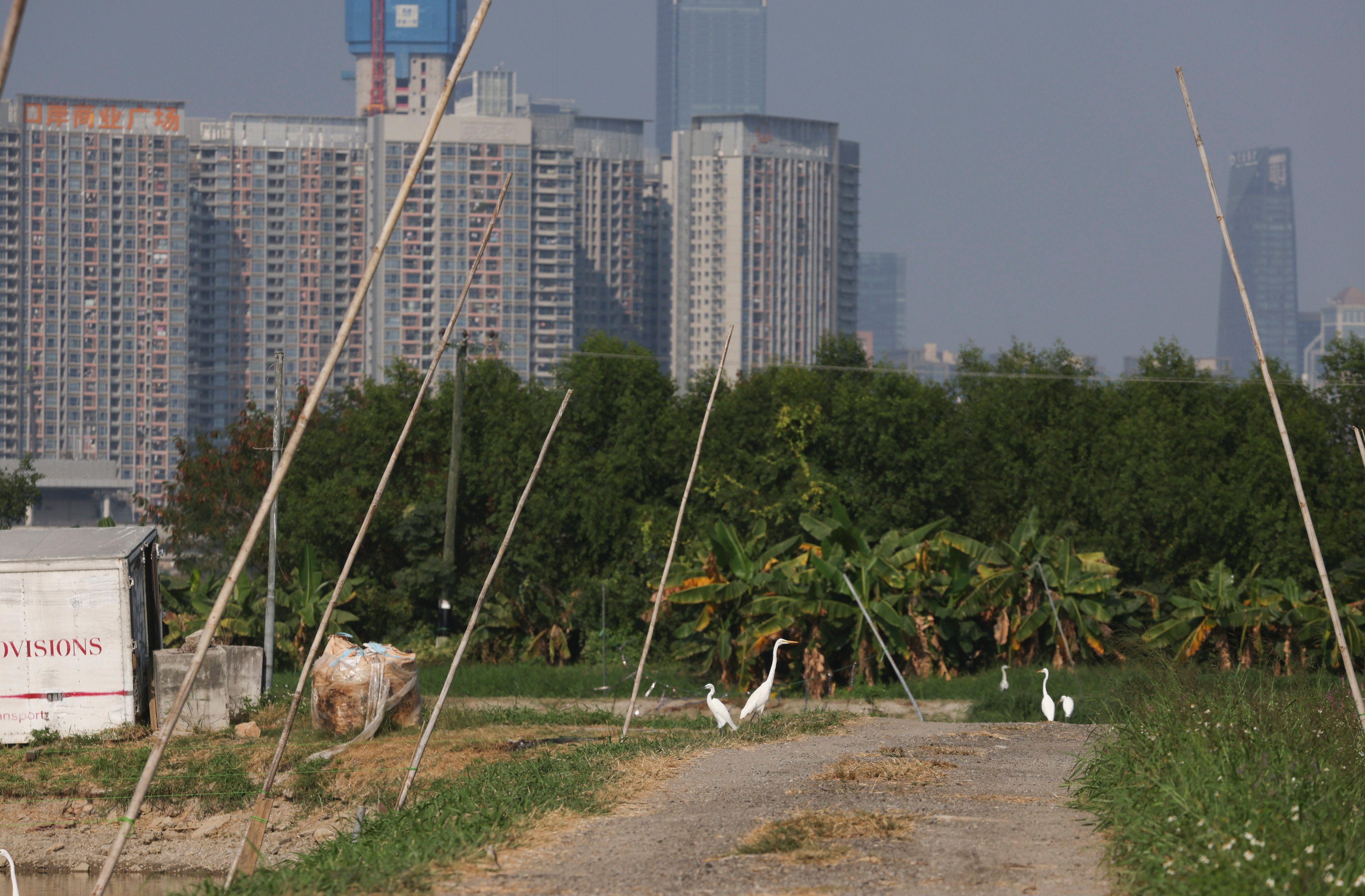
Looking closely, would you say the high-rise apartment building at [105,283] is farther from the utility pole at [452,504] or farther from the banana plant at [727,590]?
the banana plant at [727,590]

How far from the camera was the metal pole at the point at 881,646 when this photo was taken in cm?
1595

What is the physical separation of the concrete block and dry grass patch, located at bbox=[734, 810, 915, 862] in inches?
370

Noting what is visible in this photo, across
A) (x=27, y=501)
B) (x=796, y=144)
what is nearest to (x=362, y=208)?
(x=796, y=144)

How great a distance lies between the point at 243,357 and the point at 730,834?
382 feet

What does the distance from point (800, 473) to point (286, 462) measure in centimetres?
2120

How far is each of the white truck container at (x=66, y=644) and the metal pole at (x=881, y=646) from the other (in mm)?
8508

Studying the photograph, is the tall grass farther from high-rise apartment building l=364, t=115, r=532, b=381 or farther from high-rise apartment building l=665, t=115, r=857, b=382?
high-rise apartment building l=665, t=115, r=857, b=382

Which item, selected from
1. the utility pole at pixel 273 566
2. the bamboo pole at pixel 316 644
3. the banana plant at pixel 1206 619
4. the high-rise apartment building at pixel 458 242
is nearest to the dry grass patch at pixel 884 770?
the bamboo pole at pixel 316 644

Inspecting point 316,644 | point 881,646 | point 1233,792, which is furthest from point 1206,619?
point 1233,792

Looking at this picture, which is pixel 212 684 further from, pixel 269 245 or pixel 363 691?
pixel 269 245

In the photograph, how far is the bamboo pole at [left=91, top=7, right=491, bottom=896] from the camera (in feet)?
21.9

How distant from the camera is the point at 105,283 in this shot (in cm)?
10856

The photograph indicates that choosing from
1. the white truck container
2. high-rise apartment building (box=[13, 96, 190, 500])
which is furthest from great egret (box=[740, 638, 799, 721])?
high-rise apartment building (box=[13, 96, 190, 500])

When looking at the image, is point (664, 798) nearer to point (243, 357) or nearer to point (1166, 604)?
point (1166, 604)
